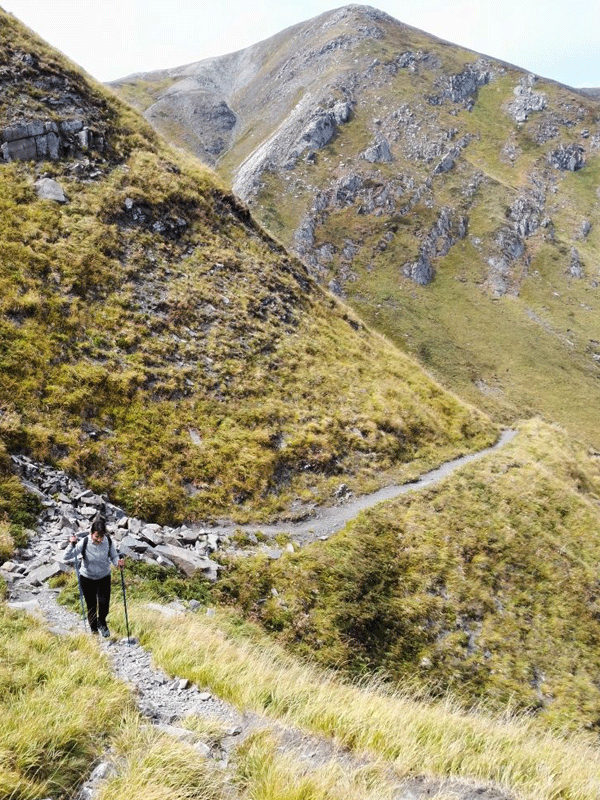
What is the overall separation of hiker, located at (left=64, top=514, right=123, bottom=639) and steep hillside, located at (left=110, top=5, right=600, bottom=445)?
88.2 meters

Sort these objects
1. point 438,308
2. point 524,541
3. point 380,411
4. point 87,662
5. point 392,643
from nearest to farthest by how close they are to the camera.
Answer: point 87,662, point 392,643, point 524,541, point 380,411, point 438,308

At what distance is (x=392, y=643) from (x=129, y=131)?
41387 mm

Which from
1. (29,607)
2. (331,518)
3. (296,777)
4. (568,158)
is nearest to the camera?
(296,777)

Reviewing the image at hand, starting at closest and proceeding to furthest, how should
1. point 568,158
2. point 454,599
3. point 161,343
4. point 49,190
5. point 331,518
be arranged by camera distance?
1. point 454,599
2. point 331,518
3. point 161,343
4. point 49,190
5. point 568,158

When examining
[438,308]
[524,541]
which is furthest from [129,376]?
[438,308]

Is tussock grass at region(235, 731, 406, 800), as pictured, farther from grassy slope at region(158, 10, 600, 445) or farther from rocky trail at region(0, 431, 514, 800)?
grassy slope at region(158, 10, 600, 445)

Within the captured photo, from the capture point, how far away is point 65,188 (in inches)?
1240

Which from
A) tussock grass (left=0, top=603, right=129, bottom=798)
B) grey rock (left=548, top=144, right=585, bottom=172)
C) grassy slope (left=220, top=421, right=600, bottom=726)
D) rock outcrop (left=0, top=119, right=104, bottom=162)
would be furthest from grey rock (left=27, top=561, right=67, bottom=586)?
grey rock (left=548, top=144, right=585, bottom=172)

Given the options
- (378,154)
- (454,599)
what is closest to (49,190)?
(454,599)

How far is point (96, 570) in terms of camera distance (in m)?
10.8

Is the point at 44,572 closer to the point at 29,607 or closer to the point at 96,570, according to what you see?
the point at 29,607

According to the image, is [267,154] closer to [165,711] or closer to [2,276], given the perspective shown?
[2,276]

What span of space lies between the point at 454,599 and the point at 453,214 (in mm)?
148484

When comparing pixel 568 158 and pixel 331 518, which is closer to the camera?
pixel 331 518
